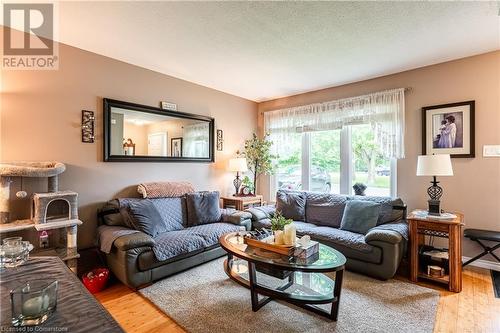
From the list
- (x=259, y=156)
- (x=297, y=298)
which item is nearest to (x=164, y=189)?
(x=259, y=156)

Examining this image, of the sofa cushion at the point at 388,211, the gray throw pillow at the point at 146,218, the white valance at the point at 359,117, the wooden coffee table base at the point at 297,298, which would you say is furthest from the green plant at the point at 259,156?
the wooden coffee table base at the point at 297,298

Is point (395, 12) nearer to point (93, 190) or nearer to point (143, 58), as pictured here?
point (143, 58)

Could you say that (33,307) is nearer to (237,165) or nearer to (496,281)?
(237,165)

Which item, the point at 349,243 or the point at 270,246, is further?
the point at 349,243

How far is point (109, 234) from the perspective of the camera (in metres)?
2.65

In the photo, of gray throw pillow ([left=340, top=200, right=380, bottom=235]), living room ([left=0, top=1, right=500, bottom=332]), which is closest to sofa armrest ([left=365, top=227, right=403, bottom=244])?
living room ([left=0, top=1, right=500, bottom=332])

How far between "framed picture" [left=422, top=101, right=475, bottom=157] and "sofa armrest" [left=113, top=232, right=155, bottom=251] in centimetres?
366

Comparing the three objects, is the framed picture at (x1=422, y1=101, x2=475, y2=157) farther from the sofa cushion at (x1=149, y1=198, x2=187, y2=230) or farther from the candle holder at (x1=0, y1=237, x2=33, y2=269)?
the candle holder at (x1=0, y1=237, x2=33, y2=269)

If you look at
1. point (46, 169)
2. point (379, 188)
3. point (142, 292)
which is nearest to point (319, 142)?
point (379, 188)

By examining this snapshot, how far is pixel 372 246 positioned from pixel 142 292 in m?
2.45

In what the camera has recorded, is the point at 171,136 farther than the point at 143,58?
Yes

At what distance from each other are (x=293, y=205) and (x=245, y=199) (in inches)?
33.8

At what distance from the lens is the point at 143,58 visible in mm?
3199

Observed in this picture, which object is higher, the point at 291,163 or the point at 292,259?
the point at 291,163
